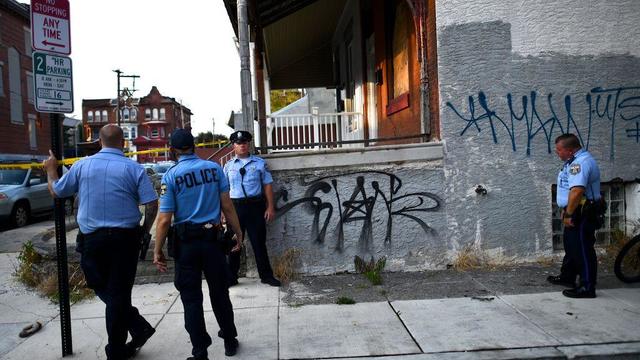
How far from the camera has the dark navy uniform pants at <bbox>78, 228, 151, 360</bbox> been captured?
13.1ft

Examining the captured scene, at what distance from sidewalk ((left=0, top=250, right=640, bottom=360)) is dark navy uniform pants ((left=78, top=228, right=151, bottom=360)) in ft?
1.38

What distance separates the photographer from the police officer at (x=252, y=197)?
20.3ft

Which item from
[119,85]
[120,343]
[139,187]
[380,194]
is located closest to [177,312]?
[120,343]

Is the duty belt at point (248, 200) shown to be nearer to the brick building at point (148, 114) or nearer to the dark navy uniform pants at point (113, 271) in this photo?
the dark navy uniform pants at point (113, 271)

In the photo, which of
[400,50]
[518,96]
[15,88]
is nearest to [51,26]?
[518,96]

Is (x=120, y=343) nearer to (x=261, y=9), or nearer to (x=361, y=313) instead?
(x=361, y=313)

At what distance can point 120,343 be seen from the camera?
412cm

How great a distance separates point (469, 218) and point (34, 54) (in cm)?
514

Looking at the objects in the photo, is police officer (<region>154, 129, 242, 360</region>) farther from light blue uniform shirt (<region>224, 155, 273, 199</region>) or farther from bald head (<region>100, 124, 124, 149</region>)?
light blue uniform shirt (<region>224, 155, 273, 199</region>)

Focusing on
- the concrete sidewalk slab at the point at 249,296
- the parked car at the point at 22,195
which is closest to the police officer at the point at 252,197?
the concrete sidewalk slab at the point at 249,296

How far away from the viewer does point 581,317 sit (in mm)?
4867

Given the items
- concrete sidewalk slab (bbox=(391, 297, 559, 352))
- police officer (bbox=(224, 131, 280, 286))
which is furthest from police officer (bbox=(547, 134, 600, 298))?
police officer (bbox=(224, 131, 280, 286))

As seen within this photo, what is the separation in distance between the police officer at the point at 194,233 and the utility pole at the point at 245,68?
2.62 meters

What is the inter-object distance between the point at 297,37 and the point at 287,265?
27.7ft
